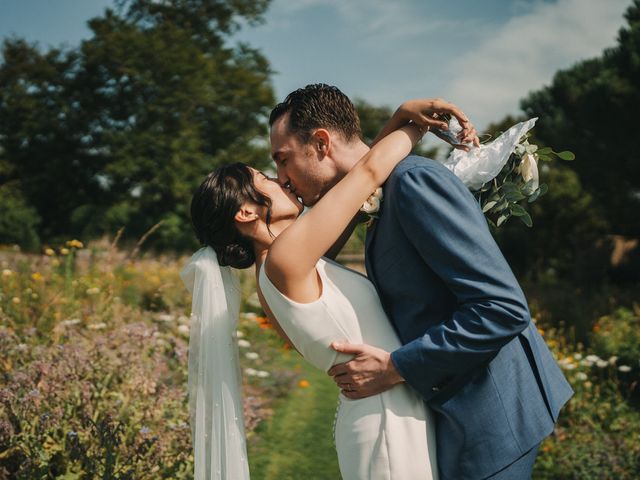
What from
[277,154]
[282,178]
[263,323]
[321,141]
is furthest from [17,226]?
[321,141]

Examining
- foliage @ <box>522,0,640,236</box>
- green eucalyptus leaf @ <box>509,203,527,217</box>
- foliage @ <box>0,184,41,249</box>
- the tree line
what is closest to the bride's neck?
green eucalyptus leaf @ <box>509,203,527,217</box>

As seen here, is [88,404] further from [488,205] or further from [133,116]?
[133,116]

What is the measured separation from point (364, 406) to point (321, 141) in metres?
0.91

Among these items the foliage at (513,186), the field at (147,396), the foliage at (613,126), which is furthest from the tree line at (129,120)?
the foliage at (513,186)

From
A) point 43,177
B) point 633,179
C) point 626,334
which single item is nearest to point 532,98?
point 633,179

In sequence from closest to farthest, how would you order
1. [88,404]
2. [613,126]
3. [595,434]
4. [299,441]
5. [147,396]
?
[88,404]
[147,396]
[595,434]
[299,441]
[613,126]

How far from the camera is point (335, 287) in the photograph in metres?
1.91

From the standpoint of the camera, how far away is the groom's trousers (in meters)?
1.72

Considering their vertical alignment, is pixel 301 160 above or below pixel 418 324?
above

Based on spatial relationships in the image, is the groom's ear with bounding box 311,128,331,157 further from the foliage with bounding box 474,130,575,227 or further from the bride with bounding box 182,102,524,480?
the foliage with bounding box 474,130,575,227

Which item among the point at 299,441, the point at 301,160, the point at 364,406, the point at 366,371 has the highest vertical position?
the point at 301,160

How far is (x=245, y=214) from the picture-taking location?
240 centimetres

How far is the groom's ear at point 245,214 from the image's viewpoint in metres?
2.40

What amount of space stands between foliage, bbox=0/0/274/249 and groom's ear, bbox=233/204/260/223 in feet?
80.4
